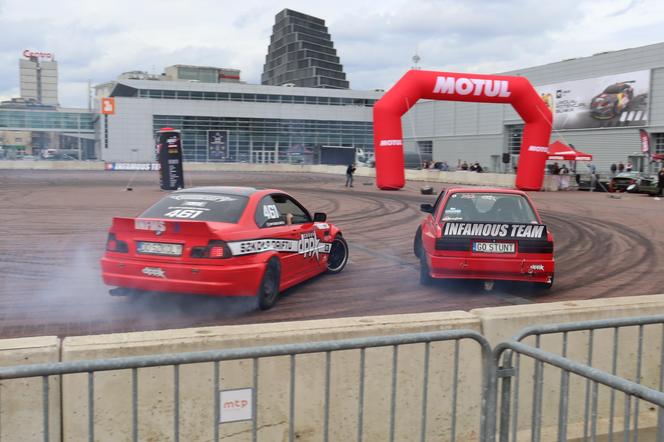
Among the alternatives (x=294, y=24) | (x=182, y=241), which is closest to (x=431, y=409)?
(x=182, y=241)

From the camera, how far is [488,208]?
29.7 ft

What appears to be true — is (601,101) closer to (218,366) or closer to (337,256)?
(337,256)

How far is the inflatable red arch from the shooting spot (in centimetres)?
2159

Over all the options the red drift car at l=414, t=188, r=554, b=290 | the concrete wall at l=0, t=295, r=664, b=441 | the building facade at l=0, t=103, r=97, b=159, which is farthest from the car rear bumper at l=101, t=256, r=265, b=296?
the building facade at l=0, t=103, r=97, b=159

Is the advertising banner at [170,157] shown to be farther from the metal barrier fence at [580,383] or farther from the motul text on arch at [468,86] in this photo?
the metal barrier fence at [580,383]

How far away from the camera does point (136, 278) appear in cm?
676

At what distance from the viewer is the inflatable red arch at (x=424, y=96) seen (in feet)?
70.8

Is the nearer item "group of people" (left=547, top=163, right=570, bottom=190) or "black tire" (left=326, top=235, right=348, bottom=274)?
"black tire" (left=326, top=235, right=348, bottom=274)

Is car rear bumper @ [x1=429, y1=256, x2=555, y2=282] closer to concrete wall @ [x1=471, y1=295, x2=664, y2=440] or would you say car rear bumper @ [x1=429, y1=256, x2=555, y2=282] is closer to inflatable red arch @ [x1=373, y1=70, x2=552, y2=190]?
concrete wall @ [x1=471, y1=295, x2=664, y2=440]

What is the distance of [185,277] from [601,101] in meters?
46.1

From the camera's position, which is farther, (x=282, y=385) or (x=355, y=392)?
(x=355, y=392)

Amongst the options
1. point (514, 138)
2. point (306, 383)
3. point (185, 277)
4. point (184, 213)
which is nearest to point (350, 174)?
point (514, 138)

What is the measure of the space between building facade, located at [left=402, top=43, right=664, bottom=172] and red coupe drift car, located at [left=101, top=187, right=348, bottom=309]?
30.5 meters

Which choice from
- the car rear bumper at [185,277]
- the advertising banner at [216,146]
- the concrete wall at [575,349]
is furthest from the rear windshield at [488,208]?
the advertising banner at [216,146]
